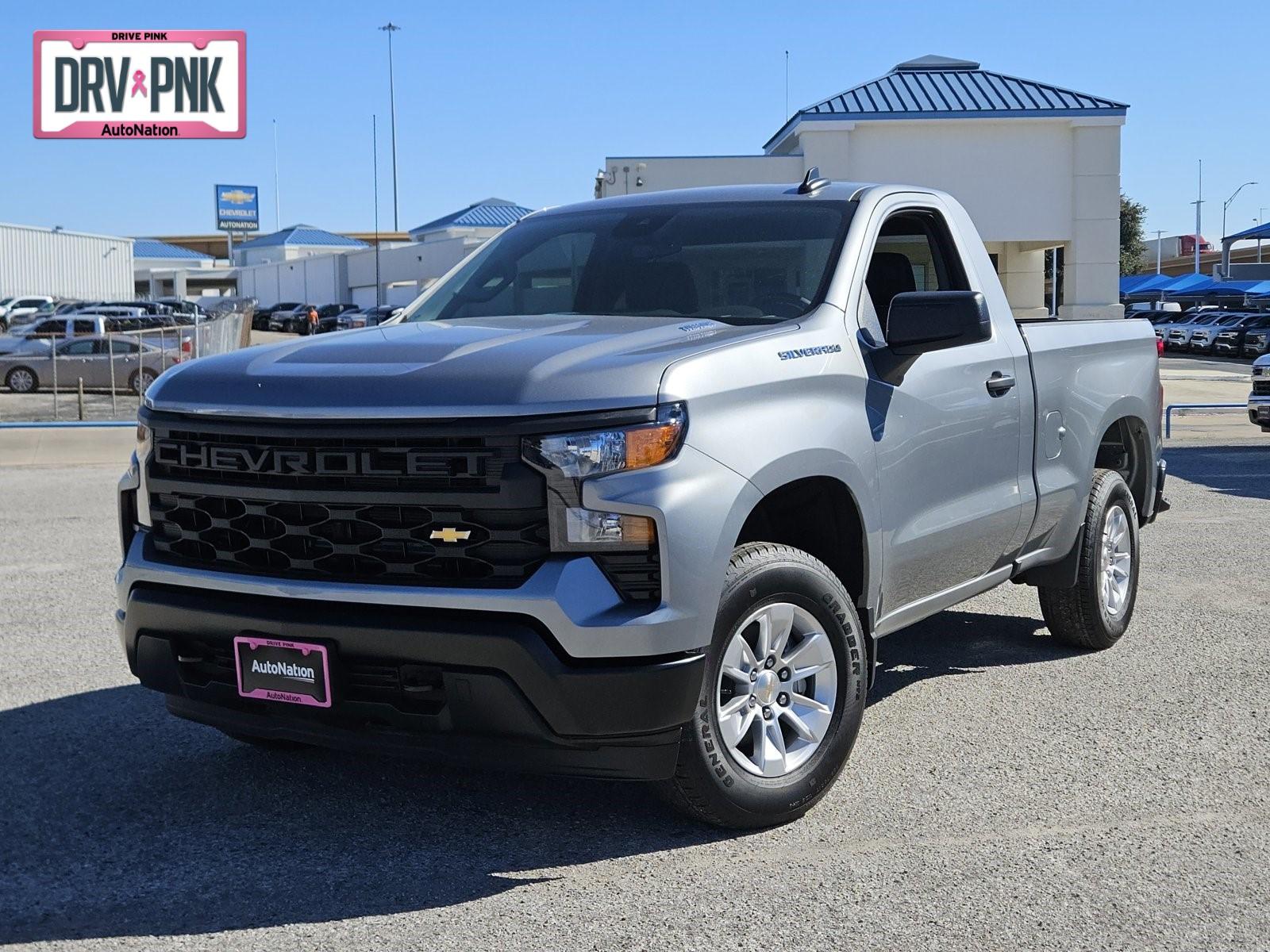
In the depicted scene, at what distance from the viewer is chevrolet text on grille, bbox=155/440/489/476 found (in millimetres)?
3938

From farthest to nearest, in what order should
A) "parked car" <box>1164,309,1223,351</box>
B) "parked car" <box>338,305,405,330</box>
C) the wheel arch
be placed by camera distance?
"parked car" <box>338,305,405,330</box> < "parked car" <box>1164,309,1223,351</box> < the wheel arch

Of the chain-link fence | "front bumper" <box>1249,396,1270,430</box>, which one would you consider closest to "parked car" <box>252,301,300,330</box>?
the chain-link fence

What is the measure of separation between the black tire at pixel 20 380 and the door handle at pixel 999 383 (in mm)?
29440

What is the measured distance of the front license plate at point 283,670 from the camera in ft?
13.3

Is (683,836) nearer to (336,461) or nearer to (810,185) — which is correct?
(336,461)

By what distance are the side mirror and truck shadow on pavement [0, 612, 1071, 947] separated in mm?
1747

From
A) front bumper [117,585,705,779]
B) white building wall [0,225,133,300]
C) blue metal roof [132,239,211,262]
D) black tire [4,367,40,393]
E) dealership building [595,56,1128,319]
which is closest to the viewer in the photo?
front bumper [117,585,705,779]

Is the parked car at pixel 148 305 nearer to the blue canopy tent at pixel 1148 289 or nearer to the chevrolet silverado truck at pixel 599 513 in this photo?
the chevrolet silverado truck at pixel 599 513

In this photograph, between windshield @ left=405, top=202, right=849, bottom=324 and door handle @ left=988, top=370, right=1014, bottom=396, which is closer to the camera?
windshield @ left=405, top=202, right=849, bottom=324

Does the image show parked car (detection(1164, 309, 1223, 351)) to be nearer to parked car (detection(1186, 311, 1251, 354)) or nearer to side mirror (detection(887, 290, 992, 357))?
parked car (detection(1186, 311, 1251, 354))

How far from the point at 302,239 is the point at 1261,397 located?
106053 millimetres

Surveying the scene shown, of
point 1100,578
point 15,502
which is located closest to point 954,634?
point 1100,578

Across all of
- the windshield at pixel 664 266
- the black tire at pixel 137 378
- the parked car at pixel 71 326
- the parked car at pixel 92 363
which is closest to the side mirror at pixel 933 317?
the windshield at pixel 664 266

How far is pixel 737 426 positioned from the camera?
4203 mm
